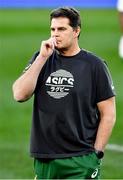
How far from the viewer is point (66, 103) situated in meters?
6.75

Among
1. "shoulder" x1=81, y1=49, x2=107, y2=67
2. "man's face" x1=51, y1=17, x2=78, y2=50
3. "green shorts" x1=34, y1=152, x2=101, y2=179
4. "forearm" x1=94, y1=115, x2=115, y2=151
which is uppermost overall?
"man's face" x1=51, y1=17, x2=78, y2=50

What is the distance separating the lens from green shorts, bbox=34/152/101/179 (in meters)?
6.76

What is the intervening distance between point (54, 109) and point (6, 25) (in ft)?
50.6

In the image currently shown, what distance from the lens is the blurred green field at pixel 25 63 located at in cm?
1078

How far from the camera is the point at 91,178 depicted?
6.86 metres

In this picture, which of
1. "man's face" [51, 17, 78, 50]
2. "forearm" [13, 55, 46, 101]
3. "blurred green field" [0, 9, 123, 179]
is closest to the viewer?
"forearm" [13, 55, 46, 101]

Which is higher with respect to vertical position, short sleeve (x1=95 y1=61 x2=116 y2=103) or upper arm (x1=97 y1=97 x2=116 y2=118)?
short sleeve (x1=95 y1=61 x2=116 y2=103)

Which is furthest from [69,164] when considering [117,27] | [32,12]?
[32,12]

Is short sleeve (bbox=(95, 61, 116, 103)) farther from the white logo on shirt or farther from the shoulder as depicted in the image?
the white logo on shirt

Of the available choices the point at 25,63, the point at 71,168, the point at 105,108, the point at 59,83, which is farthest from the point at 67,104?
the point at 25,63

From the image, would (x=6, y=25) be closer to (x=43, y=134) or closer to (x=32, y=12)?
(x=32, y=12)

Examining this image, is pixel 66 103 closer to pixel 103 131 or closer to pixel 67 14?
pixel 103 131

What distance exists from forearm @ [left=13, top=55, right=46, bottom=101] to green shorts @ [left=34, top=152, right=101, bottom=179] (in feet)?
1.74

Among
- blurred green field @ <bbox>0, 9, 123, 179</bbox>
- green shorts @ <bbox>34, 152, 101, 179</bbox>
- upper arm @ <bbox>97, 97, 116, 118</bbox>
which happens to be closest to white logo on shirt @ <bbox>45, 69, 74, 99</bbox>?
upper arm @ <bbox>97, 97, 116, 118</bbox>
